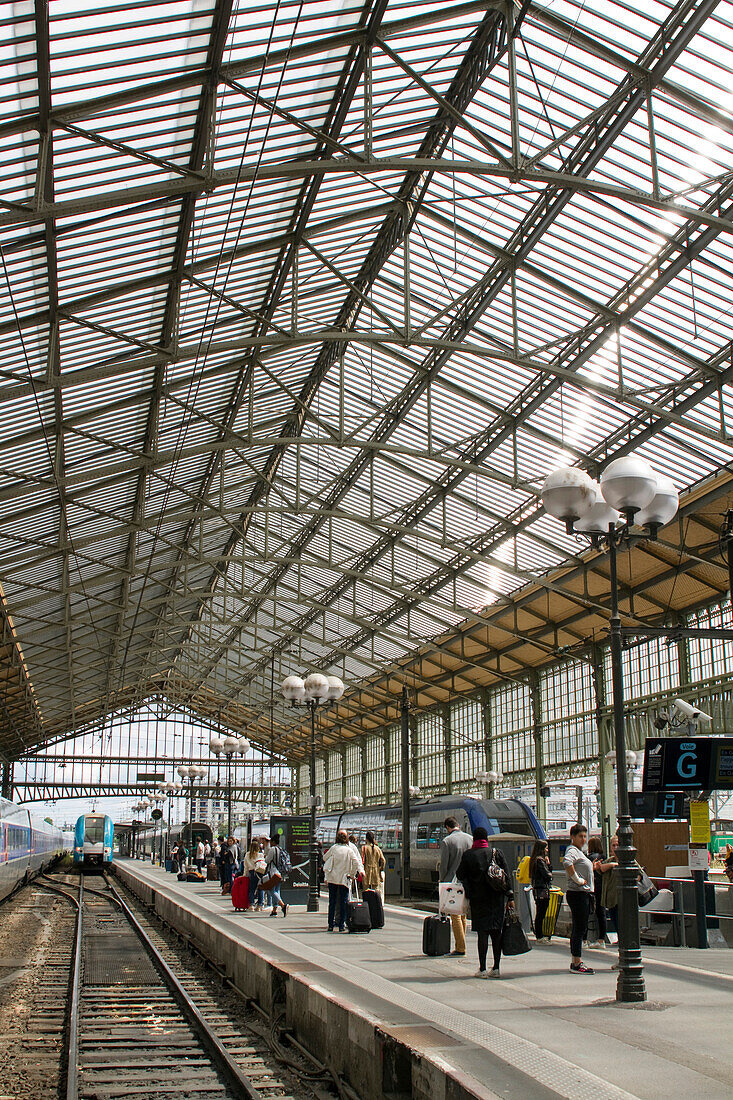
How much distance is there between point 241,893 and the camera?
827 inches

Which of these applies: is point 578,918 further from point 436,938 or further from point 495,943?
point 436,938

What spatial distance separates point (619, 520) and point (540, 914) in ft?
20.8

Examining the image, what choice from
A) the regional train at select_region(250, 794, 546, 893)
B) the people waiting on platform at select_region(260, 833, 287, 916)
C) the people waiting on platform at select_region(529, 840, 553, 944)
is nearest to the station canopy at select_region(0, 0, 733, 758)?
the regional train at select_region(250, 794, 546, 893)

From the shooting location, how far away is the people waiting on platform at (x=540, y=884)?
44.8 ft

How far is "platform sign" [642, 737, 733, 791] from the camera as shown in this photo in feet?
41.2

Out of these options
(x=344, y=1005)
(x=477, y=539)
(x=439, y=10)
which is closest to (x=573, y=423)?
(x=477, y=539)

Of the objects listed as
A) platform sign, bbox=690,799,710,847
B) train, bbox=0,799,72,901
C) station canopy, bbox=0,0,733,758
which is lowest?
train, bbox=0,799,72,901

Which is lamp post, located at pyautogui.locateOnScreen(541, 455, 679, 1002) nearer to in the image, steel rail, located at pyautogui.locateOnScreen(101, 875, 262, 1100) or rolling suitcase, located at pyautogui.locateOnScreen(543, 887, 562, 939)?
steel rail, located at pyautogui.locateOnScreen(101, 875, 262, 1100)

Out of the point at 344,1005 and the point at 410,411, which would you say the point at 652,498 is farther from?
the point at 410,411

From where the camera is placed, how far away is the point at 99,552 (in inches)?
1325

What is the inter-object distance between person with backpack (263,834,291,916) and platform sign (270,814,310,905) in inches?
37.3

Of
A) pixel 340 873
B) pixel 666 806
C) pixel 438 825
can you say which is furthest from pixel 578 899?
pixel 438 825

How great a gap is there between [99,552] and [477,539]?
13.2 meters

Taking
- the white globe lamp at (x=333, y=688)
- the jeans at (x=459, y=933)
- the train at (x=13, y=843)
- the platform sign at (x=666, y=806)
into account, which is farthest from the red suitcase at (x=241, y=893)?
the train at (x=13, y=843)
